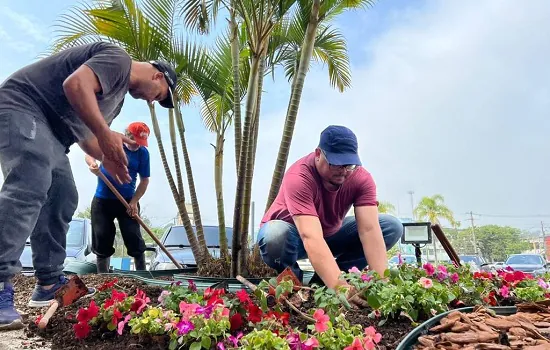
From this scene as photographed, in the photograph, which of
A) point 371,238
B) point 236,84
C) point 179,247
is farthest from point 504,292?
point 179,247

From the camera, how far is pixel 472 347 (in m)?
1.26

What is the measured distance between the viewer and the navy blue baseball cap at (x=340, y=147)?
2252 mm

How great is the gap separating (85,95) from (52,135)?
34 cm

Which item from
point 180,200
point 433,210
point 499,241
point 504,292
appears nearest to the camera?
point 504,292

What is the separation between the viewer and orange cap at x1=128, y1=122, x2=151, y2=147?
3898 mm

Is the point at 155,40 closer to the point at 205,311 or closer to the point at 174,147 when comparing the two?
the point at 174,147

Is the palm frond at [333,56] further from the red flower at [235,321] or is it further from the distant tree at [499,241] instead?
the distant tree at [499,241]

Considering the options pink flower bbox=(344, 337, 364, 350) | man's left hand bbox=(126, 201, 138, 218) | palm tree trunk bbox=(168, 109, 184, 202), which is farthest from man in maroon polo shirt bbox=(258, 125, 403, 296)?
palm tree trunk bbox=(168, 109, 184, 202)

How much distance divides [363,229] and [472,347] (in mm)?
1185

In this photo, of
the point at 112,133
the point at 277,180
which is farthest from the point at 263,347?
the point at 277,180

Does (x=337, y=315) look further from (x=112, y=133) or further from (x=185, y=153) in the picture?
(x=185, y=153)

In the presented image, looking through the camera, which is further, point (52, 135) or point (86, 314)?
point (52, 135)

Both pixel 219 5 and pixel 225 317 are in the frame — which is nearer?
pixel 225 317

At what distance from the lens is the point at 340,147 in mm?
2293
